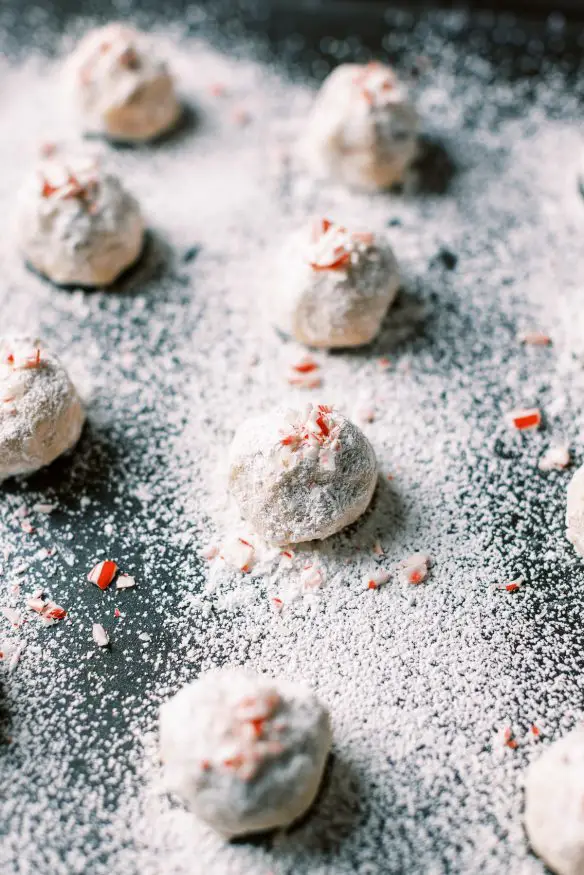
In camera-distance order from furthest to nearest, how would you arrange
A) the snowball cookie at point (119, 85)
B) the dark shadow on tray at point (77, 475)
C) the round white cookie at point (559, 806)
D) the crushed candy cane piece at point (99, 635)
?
the snowball cookie at point (119, 85) → the dark shadow on tray at point (77, 475) → the crushed candy cane piece at point (99, 635) → the round white cookie at point (559, 806)

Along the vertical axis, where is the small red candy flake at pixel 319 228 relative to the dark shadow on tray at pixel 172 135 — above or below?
below

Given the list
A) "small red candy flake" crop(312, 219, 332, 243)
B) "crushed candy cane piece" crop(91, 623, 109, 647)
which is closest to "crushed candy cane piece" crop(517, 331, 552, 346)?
"small red candy flake" crop(312, 219, 332, 243)

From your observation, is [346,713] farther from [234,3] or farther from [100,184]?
[234,3]

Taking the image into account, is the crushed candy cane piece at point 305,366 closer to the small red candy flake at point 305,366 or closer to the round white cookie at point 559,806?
the small red candy flake at point 305,366

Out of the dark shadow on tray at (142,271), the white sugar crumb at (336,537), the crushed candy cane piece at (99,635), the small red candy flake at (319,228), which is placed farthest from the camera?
the dark shadow on tray at (142,271)

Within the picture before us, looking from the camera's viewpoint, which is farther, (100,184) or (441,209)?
(441,209)

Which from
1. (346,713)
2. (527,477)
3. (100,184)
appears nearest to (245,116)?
(100,184)

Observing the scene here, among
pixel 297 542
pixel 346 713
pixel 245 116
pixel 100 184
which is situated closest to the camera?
pixel 346 713

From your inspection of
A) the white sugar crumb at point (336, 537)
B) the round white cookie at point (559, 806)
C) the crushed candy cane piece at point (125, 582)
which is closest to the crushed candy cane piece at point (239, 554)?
the white sugar crumb at point (336, 537)
